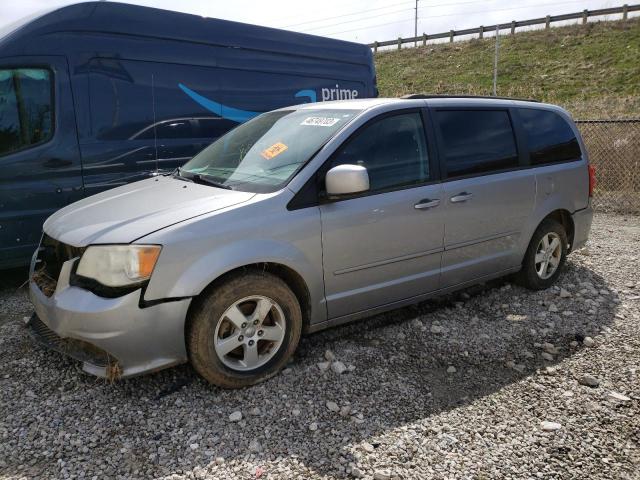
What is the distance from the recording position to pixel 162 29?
5.52m

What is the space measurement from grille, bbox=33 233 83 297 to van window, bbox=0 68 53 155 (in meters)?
1.81

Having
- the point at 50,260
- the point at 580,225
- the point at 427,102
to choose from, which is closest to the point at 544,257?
the point at 580,225

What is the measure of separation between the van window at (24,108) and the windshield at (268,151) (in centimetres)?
178

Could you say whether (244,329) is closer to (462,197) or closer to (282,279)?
(282,279)

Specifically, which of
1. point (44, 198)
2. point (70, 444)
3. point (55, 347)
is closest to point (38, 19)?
point (44, 198)

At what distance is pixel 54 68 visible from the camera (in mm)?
4898

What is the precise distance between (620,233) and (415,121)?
5.05 metres

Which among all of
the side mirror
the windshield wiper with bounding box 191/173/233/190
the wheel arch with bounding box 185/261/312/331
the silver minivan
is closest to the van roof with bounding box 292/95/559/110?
the silver minivan

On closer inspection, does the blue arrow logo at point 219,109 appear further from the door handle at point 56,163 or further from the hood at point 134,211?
the hood at point 134,211

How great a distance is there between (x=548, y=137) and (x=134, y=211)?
367 cm

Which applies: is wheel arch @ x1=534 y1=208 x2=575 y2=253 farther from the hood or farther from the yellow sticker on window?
the hood

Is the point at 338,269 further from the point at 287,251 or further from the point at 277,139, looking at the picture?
the point at 277,139

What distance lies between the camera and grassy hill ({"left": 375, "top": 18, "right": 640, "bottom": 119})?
873 inches

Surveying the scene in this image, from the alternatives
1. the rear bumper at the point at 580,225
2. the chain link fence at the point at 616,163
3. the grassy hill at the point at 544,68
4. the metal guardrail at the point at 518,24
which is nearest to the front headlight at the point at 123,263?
the rear bumper at the point at 580,225
